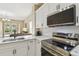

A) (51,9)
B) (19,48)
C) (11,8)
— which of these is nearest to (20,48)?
(19,48)

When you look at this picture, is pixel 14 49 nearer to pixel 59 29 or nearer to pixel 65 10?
pixel 59 29

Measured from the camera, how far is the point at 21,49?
2.32m

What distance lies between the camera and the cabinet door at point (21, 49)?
2.16 meters

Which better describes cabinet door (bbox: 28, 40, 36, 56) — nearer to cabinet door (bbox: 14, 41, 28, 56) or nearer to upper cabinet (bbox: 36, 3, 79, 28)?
cabinet door (bbox: 14, 41, 28, 56)

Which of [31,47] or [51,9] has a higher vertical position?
[51,9]

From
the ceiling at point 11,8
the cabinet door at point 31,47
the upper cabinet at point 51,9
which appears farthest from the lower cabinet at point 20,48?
the ceiling at point 11,8

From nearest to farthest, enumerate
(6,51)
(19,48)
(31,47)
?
(6,51), (19,48), (31,47)

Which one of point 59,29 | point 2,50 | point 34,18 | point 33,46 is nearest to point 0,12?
point 34,18

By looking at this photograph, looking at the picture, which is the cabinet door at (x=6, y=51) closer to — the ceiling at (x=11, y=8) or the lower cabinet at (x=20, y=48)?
the lower cabinet at (x=20, y=48)

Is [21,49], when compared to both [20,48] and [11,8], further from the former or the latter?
[11,8]

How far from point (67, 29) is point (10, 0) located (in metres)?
1.36

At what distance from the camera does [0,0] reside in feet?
3.39

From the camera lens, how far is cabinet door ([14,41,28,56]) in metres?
2.16

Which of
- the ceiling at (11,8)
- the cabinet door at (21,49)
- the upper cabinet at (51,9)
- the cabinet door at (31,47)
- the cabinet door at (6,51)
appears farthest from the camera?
the ceiling at (11,8)
